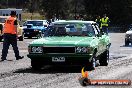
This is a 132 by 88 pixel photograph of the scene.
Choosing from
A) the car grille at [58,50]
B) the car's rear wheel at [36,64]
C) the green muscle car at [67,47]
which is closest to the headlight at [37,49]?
the green muscle car at [67,47]

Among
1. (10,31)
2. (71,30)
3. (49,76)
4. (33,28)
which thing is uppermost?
(71,30)

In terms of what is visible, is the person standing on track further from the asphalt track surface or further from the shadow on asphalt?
the shadow on asphalt

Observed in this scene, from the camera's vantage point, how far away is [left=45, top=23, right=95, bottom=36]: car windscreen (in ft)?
46.7

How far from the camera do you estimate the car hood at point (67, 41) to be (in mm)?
12841

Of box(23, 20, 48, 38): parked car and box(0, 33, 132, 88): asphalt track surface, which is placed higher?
box(0, 33, 132, 88): asphalt track surface

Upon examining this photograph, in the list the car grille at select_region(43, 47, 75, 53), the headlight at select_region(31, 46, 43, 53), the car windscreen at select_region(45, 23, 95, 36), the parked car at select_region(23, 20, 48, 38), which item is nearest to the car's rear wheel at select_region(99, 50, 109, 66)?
the car windscreen at select_region(45, 23, 95, 36)

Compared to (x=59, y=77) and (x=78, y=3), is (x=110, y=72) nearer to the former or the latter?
(x=59, y=77)

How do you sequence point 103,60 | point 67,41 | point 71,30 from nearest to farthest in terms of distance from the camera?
1. point 67,41
2. point 71,30
3. point 103,60

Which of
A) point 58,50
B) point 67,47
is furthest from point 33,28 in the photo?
point 67,47

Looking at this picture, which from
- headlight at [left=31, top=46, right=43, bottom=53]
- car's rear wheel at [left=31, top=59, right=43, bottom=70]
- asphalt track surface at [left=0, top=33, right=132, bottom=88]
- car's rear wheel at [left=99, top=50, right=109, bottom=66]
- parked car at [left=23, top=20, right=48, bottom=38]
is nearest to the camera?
asphalt track surface at [left=0, top=33, right=132, bottom=88]

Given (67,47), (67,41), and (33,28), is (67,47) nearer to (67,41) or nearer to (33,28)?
(67,41)

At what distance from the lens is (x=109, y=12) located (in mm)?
77000

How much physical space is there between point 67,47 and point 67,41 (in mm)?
289

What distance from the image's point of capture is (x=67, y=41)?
42.8 feet
